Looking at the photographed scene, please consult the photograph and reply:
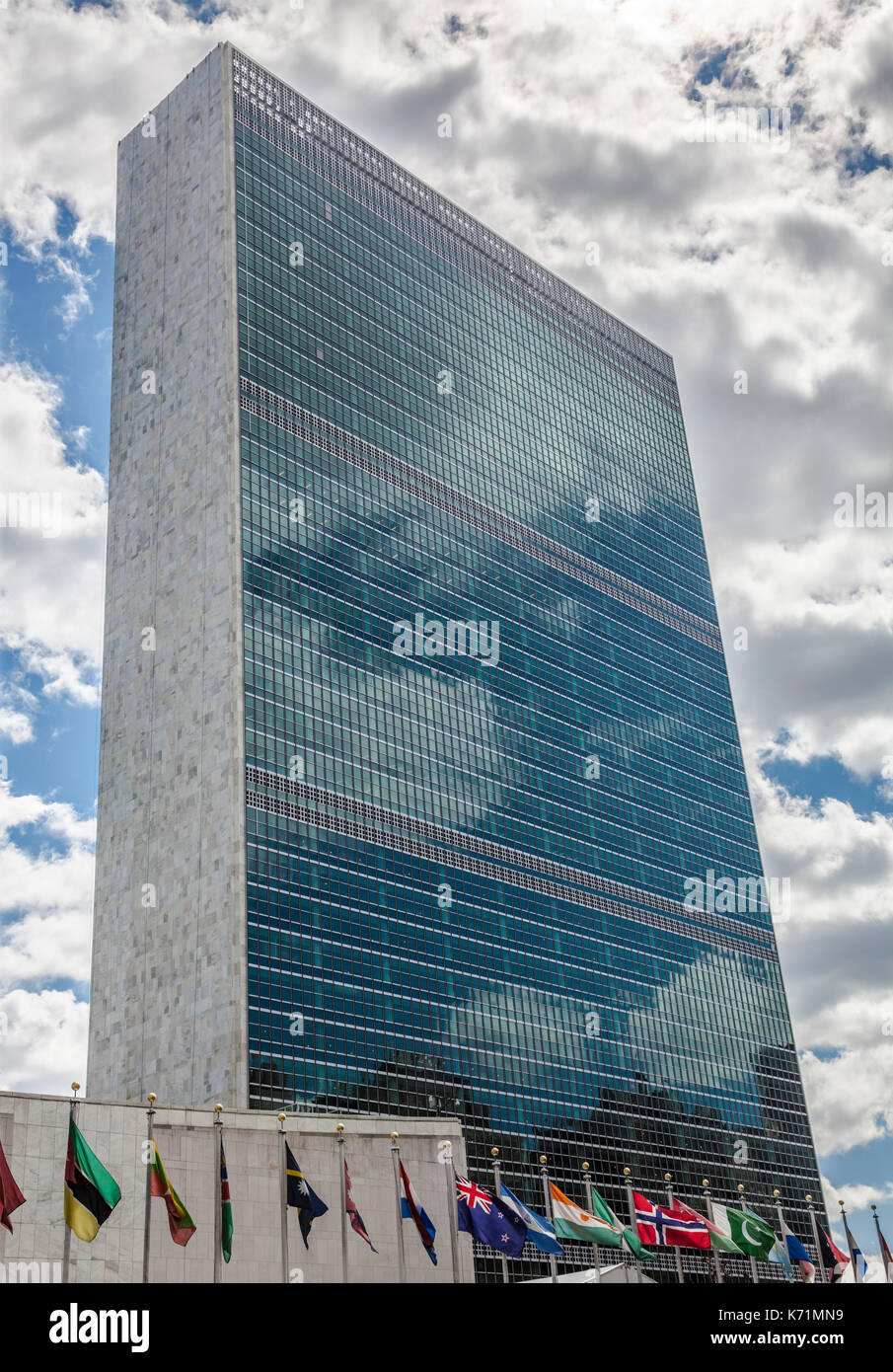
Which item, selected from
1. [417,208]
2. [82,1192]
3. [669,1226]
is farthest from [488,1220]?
[417,208]

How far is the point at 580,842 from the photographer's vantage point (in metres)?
143

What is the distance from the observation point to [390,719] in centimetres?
12288

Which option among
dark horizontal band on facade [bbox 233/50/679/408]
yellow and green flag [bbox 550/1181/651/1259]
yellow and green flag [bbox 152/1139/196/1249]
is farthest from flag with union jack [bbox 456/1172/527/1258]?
dark horizontal band on facade [bbox 233/50/679/408]

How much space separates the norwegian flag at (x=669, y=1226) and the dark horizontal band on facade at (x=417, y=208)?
10240 centimetres

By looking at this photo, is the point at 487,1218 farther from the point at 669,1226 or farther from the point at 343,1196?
the point at 669,1226

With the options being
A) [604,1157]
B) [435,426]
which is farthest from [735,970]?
[435,426]

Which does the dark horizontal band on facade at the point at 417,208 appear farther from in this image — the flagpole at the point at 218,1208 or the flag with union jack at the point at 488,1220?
the flag with union jack at the point at 488,1220

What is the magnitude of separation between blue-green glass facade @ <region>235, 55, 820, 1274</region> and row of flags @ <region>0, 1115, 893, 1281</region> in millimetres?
37796

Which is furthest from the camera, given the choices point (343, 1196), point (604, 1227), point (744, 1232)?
point (744, 1232)

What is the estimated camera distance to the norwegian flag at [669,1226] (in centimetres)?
6372

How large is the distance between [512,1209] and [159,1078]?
4789 centimetres

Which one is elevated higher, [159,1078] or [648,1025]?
[648,1025]

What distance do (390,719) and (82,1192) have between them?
77735 millimetres
